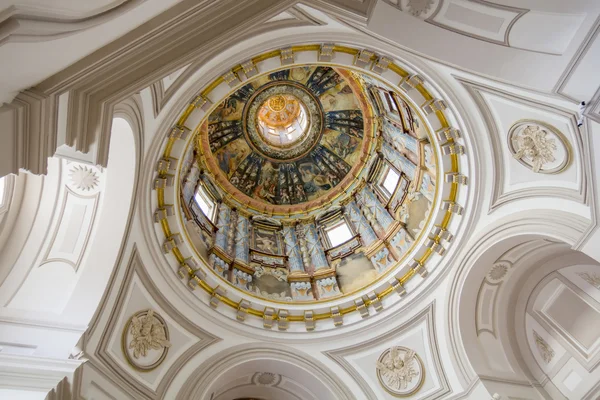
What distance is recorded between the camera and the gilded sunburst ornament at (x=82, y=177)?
731 centimetres

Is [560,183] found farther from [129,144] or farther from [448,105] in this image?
[129,144]

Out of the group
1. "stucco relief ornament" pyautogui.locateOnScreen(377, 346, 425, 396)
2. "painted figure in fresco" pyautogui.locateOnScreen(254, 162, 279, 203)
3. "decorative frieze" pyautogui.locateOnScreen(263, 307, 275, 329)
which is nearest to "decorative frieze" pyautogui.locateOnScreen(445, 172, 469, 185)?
"stucco relief ornament" pyautogui.locateOnScreen(377, 346, 425, 396)

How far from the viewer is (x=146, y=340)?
8.52 meters

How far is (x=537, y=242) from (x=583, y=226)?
1.78 meters

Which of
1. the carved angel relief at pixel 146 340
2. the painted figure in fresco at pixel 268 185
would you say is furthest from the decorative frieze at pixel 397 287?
the painted figure in fresco at pixel 268 185

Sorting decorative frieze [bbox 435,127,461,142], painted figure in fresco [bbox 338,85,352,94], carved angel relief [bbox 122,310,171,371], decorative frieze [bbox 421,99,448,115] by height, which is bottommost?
carved angel relief [bbox 122,310,171,371]

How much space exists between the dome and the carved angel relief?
207cm

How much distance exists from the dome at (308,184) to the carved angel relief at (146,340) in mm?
2073

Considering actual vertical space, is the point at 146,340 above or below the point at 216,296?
below

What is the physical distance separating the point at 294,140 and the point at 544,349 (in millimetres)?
11404

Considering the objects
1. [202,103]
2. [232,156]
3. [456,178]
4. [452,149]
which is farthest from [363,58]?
[232,156]

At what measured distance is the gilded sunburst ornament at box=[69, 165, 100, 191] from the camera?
288 inches

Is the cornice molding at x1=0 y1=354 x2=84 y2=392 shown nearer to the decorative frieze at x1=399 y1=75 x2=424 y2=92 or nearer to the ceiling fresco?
the decorative frieze at x1=399 y1=75 x2=424 y2=92

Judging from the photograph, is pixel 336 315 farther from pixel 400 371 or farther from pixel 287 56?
pixel 287 56
